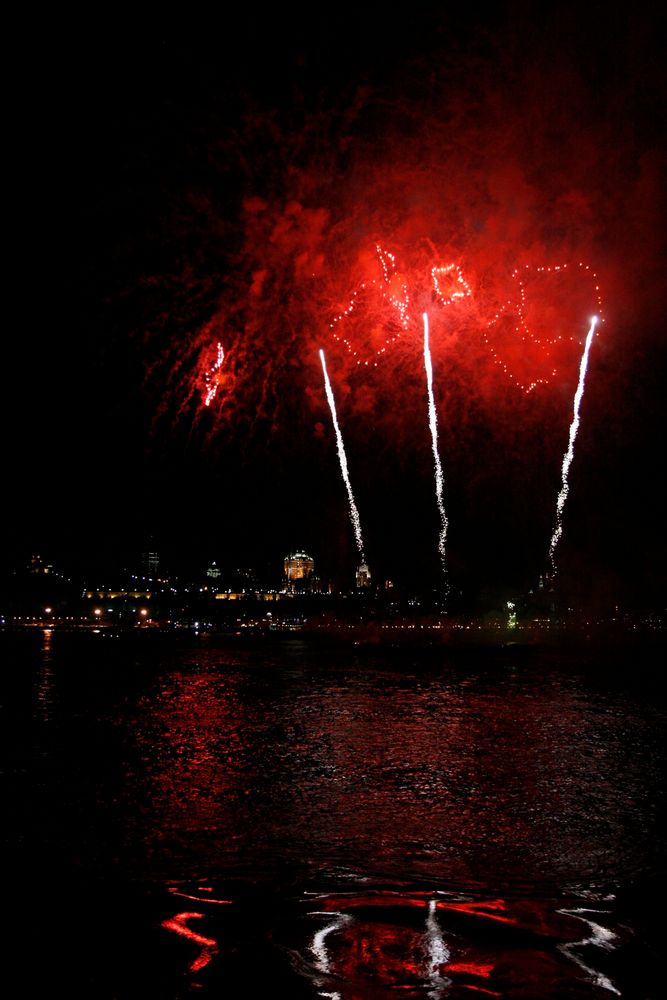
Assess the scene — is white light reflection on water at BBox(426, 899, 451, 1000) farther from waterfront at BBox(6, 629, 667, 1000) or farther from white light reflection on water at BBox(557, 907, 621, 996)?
white light reflection on water at BBox(557, 907, 621, 996)

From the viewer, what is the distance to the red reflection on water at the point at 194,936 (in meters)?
3.69

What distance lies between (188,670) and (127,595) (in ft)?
236

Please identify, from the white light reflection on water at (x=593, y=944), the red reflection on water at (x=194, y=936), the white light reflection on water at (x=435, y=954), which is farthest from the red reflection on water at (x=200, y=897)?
the white light reflection on water at (x=593, y=944)

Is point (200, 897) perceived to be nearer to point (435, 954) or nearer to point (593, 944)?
point (435, 954)

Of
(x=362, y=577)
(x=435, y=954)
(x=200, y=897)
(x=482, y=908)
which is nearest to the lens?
(x=435, y=954)

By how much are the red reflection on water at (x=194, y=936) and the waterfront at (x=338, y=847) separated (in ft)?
0.04

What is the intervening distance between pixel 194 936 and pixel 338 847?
1576 mm

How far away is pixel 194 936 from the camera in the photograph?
3.94 m

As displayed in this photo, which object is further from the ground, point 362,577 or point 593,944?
point 362,577

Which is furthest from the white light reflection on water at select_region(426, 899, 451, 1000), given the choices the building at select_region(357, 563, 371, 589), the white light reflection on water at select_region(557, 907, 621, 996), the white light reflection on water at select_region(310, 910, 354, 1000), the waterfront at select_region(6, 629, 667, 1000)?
the building at select_region(357, 563, 371, 589)

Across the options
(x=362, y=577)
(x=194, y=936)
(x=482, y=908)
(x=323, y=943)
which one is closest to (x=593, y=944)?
(x=482, y=908)

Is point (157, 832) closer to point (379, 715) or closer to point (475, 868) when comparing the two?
point (475, 868)

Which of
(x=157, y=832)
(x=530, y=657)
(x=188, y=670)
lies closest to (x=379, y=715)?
(x=157, y=832)

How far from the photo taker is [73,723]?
10289 mm
